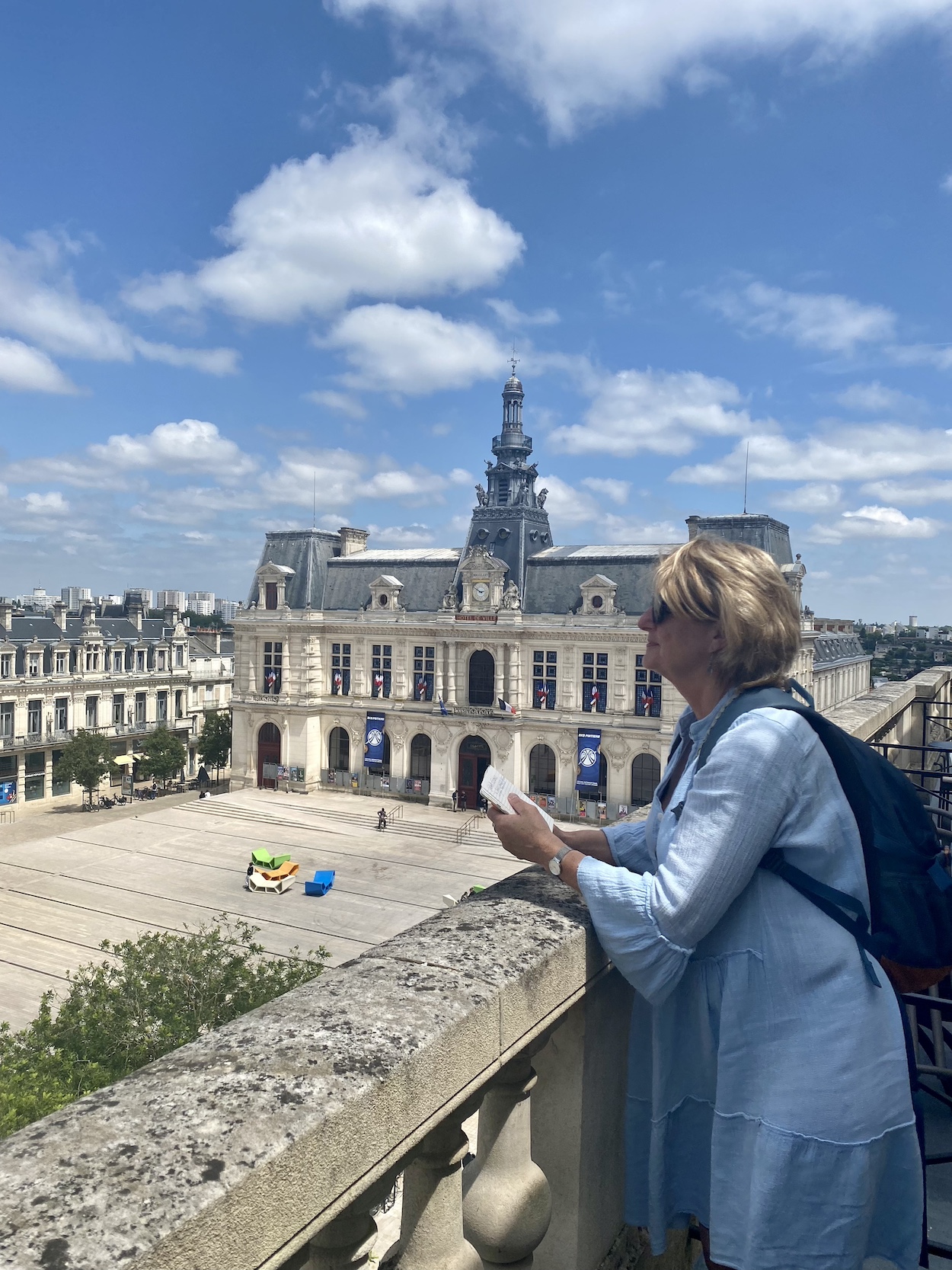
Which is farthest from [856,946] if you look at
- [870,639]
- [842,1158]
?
[870,639]

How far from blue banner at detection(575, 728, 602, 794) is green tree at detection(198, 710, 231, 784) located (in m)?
22.2

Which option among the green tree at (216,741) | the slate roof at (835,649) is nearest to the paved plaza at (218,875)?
the green tree at (216,741)

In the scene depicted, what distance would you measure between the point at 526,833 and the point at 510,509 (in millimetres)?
39069

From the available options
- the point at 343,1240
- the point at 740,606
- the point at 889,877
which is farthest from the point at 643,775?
the point at 343,1240

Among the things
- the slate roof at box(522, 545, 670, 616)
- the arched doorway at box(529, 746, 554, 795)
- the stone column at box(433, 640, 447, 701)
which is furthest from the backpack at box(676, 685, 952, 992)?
the stone column at box(433, 640, 447, 701)

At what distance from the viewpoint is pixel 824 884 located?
2477 mm

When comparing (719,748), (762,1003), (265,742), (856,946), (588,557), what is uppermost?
(588,557)

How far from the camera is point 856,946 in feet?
8.00

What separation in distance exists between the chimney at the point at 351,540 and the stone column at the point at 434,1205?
46305mm

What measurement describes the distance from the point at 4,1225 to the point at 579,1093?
76.7 inches

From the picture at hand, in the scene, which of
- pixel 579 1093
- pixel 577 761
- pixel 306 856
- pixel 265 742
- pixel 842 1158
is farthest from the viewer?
pixel 265 742

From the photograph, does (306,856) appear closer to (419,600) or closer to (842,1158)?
(419,600)

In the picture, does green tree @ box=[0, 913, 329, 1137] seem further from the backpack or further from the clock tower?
the clock tower

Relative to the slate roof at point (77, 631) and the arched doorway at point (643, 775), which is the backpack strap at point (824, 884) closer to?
the arched doorway at point (643, 775)
